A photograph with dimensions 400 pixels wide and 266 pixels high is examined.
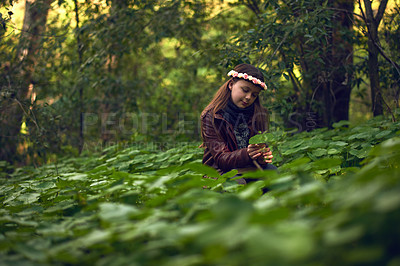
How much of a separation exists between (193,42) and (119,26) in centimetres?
181

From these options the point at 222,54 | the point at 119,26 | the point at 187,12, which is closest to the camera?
the point at 222,54

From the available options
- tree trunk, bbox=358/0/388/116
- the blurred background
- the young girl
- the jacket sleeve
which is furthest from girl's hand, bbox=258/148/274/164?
tree trunk, bbox=358/0/388/116

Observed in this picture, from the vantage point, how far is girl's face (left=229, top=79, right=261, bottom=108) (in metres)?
3.17

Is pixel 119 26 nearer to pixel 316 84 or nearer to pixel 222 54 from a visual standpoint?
pixel 222 54

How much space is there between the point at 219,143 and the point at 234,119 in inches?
10.7

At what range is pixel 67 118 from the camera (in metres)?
7.84

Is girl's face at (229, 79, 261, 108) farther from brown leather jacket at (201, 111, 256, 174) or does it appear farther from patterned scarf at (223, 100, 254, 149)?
brown leather jacket at (201, 111, 256, 174)

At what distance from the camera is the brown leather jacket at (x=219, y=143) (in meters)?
2.98

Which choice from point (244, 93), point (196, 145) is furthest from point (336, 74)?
point (244, 93)

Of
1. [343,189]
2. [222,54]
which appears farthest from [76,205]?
[222,54]

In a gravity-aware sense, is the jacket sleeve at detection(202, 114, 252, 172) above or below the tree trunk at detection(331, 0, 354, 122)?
below

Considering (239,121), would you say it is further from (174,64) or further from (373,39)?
(174,64)

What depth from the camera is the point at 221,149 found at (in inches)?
120

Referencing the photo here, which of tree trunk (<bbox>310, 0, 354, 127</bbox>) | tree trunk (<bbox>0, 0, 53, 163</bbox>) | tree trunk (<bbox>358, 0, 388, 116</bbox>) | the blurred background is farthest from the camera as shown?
tree trunk (<bbox>0, 0, 53, 163</bbox>)
